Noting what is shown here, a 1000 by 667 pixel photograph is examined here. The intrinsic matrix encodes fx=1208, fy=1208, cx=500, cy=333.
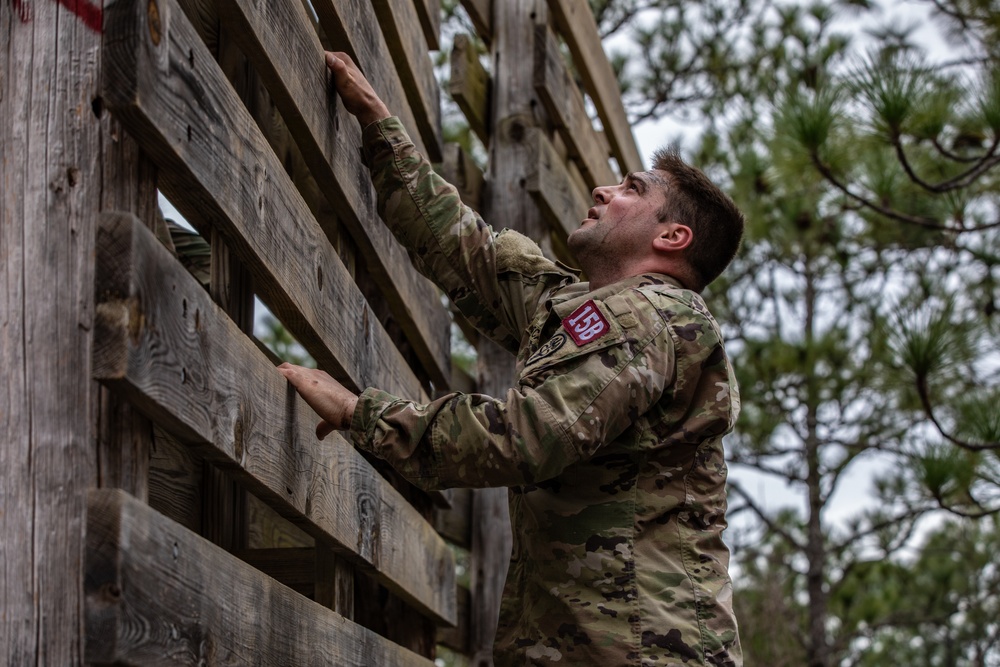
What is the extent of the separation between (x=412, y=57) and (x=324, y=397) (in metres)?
1.70

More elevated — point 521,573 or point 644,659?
point 521,573

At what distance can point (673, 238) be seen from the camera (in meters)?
2.95

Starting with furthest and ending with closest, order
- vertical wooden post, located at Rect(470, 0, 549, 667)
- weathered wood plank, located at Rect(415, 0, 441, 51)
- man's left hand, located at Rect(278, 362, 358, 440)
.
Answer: vertical wooden post, located at Rect(470, 0, 549, 667), weathered wood plank, located at Rect(415, 0, 441, 51), man's left hand, located at Rect(278, 362, 358, 440)

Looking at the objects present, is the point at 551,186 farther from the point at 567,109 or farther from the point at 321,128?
the point at 321,128

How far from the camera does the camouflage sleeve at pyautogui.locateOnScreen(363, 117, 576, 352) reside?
116 inches

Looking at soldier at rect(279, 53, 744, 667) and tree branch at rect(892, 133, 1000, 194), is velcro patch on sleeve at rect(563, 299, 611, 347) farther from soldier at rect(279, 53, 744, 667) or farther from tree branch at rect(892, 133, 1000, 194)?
tree branch at rect(892, 133, 1000, 194)

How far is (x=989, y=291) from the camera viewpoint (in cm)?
952

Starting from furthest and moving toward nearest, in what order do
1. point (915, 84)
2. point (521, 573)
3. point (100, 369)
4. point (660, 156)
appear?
point (915, 84), point (660, 156), point (521, 573), point (100, 369)

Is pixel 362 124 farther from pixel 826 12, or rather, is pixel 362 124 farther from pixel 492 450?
pixel 826 12

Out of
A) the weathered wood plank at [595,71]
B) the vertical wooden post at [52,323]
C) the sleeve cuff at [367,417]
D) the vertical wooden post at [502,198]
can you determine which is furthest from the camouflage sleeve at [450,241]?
the weathered wood plank at [595,71]

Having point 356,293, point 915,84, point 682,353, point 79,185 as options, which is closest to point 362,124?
point 356,293

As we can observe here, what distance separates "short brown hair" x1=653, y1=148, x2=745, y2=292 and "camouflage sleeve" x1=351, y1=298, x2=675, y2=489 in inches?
27.6

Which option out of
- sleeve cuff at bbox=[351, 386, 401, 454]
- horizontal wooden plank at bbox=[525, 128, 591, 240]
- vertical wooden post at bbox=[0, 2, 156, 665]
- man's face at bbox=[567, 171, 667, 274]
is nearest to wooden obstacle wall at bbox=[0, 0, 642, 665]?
vertical wooden post at bbox=[0, 2, 156, 665]

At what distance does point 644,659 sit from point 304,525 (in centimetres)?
73
